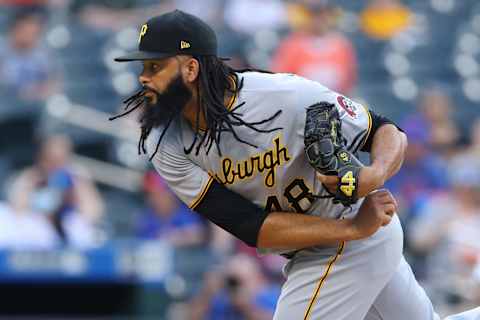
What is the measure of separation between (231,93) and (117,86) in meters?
5.52

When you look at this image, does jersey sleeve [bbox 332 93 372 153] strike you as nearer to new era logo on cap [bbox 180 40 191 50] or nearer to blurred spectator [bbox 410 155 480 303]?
new era logo on cap [bbox 180 40 191 50]

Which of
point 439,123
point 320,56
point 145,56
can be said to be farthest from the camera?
point 320,56

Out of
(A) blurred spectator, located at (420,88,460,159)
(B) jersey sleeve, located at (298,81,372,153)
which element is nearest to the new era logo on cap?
(B) jersey sleeve, located at (298,81,372,153)

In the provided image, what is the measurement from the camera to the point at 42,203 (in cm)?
725

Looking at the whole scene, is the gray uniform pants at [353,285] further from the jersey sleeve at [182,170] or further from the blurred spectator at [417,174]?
the blurred spectator at [417,174]

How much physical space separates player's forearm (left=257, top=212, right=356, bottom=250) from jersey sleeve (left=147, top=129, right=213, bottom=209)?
25 centimetres

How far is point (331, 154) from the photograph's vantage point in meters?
3.31

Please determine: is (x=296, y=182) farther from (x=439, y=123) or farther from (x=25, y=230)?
(x=439, y=123)

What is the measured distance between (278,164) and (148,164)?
459cm

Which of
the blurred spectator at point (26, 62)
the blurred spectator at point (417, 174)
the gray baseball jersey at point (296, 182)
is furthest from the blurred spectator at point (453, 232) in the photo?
the blurred spectator at point (26, 62)

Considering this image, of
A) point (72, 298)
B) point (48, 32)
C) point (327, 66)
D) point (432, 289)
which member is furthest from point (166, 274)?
point (48, 32)

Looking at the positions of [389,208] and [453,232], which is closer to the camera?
[389,208]

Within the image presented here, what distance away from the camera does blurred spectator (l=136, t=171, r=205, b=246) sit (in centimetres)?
709

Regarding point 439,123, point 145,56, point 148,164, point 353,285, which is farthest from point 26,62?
point 353,285
